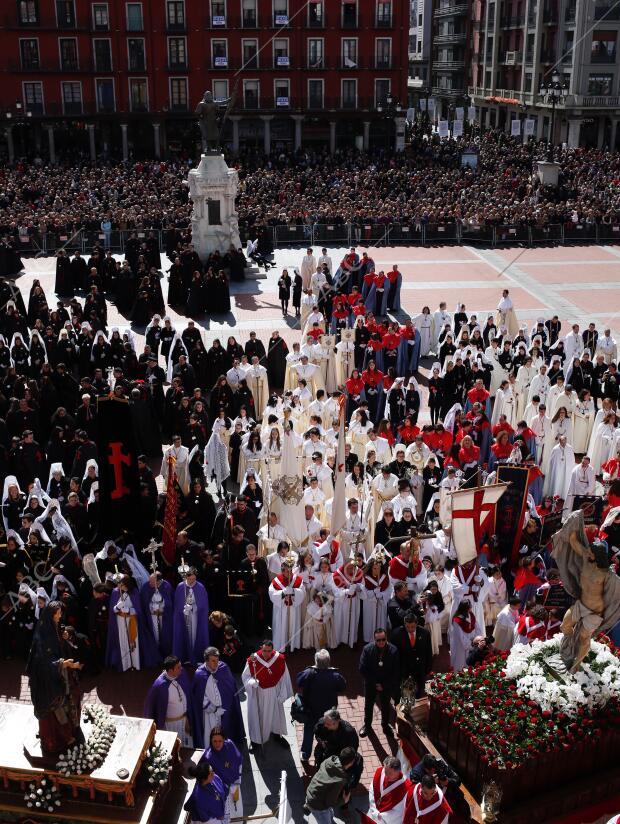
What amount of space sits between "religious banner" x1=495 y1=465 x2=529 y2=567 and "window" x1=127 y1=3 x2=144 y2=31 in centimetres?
4627

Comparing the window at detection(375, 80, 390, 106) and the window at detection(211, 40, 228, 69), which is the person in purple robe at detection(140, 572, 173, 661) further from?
the window at detection(375, 80, 390, 106)

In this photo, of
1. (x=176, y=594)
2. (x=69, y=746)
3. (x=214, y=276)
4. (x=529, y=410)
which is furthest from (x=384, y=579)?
(x=214, y=276)

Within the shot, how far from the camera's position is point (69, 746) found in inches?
284

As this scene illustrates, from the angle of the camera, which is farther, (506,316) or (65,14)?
(65,14)

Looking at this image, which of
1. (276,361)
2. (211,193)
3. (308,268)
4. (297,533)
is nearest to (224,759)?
(297,533)

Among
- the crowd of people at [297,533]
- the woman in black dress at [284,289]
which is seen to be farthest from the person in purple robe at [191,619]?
the woman in black dress at [284,289]

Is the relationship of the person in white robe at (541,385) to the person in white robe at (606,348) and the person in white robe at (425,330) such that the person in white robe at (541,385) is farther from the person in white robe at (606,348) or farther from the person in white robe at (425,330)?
the person in white robe at (425,330)

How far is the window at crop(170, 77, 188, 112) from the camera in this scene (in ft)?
170

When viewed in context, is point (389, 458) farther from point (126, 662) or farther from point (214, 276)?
point (214, 276)

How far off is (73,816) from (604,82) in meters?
58.4

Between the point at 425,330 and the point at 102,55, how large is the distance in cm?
3782

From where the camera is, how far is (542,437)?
14.6 m

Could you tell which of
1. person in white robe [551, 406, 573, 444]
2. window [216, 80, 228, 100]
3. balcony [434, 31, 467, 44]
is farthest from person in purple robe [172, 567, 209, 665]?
balcony [434, 31, 467, 44]

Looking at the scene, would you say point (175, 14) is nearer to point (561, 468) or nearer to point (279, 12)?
point (279, 12)
